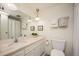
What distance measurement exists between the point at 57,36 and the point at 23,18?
2.02 feet

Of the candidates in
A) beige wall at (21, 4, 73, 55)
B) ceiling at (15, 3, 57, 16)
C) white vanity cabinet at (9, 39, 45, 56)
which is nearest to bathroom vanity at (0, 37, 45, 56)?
white vanity cabinet at (9, 39, 45, 56)

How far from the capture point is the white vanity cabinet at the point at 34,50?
4.92 ft

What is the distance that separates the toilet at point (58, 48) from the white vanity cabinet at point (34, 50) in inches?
6.4

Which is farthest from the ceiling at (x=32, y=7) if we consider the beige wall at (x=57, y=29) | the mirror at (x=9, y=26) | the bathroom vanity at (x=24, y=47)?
the bathroom vanity at (x=24, y=47)

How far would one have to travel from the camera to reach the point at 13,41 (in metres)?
1.52

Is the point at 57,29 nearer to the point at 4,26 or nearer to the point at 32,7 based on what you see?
the point at 32,7

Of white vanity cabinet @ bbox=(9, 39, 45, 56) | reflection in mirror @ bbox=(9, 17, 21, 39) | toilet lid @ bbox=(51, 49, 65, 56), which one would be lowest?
toilet lid @ bbox=(51, 49, 65, 56)

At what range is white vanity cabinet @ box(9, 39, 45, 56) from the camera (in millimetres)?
1501

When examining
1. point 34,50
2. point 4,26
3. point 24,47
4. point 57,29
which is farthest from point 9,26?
point 57,29

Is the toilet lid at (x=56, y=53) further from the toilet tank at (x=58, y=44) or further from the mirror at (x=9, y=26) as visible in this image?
the mirror at (x=9, y=26)

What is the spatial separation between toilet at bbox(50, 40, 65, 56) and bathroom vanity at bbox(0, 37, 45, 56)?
6.4 inches

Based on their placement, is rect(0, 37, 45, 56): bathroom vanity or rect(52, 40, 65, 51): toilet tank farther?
rect(52, 40, 65, 51): toilet tank

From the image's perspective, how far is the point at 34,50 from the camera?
5.18ft

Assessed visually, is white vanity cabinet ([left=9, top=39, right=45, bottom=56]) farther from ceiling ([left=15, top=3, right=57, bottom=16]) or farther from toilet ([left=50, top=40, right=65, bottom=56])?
ceiling ([left=15, top=3, right=57, bottom=16])
